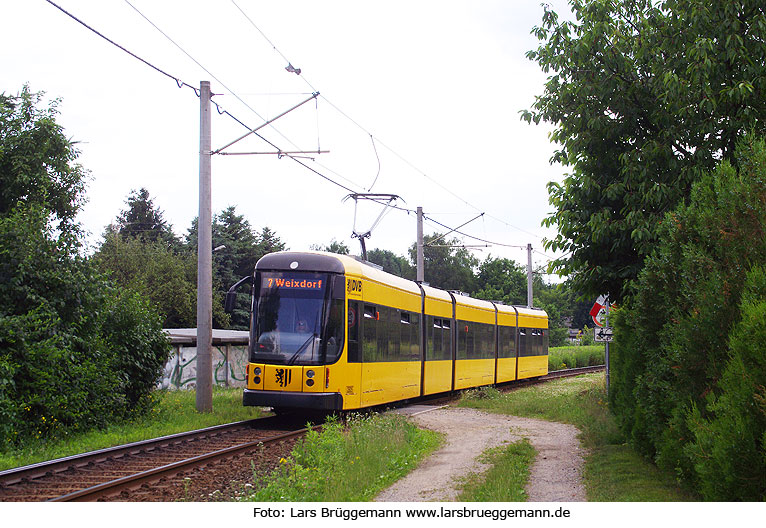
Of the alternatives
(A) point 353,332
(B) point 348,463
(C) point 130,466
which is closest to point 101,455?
(C) point 130,466

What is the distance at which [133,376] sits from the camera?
55.7ft

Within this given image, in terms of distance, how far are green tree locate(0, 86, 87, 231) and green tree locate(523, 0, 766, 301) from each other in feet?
64.3

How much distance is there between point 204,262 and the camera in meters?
17.7

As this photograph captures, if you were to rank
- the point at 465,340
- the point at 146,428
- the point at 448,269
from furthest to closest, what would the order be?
the point at 448,269, the point at 465,340, the point at 146,428

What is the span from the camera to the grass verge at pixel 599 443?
8656 millimetres

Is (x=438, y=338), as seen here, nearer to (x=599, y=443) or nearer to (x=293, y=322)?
(x=293, y=322)

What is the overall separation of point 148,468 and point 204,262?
7.64m

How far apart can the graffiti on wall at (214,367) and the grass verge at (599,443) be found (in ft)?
38.5

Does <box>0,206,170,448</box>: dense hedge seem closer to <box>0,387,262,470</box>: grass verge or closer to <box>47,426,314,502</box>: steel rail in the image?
<box>0,387,262,470</box>: grass verge

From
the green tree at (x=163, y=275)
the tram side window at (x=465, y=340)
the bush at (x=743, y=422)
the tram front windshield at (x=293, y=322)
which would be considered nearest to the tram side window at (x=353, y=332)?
the tram front windshield at (x=293, y=322)

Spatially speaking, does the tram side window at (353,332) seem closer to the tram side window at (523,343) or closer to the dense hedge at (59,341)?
the dense hedge at (59,341)

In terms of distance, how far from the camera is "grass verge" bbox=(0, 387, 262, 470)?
39.4 feet

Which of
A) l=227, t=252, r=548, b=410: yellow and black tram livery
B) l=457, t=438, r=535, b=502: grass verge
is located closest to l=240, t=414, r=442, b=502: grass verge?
l=457, t=438, r=535, b=502: grass verge

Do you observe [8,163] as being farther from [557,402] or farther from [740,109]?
A: [740,109]
